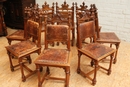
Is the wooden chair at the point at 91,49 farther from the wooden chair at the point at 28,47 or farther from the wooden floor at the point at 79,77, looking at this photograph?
the wooden chair at the point at 28,47

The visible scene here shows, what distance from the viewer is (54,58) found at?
1.90 meters

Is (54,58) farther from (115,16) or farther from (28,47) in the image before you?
(115,16)

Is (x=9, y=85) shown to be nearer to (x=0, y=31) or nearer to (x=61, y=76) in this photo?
(x=61, y=76)

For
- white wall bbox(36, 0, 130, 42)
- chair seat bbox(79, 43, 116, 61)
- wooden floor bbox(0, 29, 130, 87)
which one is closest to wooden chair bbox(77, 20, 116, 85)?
chair seat bbox(79, 43, 116, 61)

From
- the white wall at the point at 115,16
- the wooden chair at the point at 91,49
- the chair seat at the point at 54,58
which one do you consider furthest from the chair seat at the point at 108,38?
the white wall at the point at 115,16

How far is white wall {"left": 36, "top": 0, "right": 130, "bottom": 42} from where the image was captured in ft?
10.4

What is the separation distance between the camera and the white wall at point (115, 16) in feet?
10.4

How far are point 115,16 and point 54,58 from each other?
2.06 m

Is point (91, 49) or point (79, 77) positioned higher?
point (91, 49)

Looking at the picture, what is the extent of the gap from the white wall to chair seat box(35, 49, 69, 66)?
1.78m

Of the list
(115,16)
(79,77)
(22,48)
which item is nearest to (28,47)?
(22,48)

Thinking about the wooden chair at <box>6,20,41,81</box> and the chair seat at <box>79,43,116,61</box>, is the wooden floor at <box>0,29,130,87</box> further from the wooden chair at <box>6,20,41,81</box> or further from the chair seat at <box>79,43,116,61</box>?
the chair seat at <box>79,43,116,61</box>

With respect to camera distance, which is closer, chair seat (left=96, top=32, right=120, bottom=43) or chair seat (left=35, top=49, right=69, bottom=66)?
chair seat (left=35, top=49, right=69, bottom=66)

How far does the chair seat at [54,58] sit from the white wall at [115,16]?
5.85 ft
